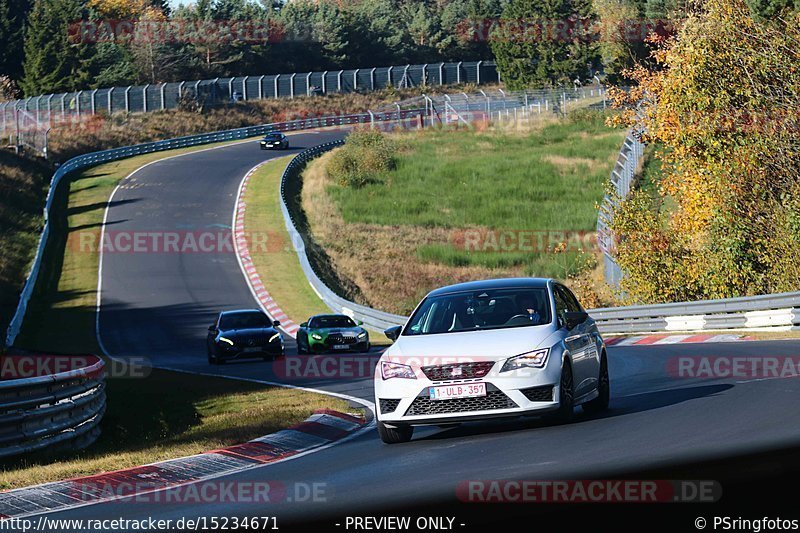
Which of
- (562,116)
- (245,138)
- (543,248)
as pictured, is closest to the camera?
(543,248)

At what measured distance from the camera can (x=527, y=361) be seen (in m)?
11.0

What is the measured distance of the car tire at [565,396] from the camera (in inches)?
442

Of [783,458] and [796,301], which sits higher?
[783,458]

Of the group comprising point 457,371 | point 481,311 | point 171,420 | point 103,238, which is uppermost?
point 481,311

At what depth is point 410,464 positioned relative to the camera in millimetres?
9867

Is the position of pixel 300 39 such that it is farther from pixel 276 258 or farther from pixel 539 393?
pixel 539 393

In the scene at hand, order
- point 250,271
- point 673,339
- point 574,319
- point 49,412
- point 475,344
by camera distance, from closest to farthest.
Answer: point 475,344, point 574,319, point 49,412, point 673,339, point 250,271

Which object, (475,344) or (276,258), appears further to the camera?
(276,258)

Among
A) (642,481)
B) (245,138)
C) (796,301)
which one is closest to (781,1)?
(796,301)

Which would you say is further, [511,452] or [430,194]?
[430,194]

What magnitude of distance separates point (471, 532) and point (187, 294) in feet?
129

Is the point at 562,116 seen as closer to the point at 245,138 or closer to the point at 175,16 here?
the point at 245,138

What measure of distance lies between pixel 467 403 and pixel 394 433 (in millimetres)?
1043

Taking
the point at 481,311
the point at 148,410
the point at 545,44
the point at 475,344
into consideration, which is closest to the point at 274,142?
the point at 545,44
